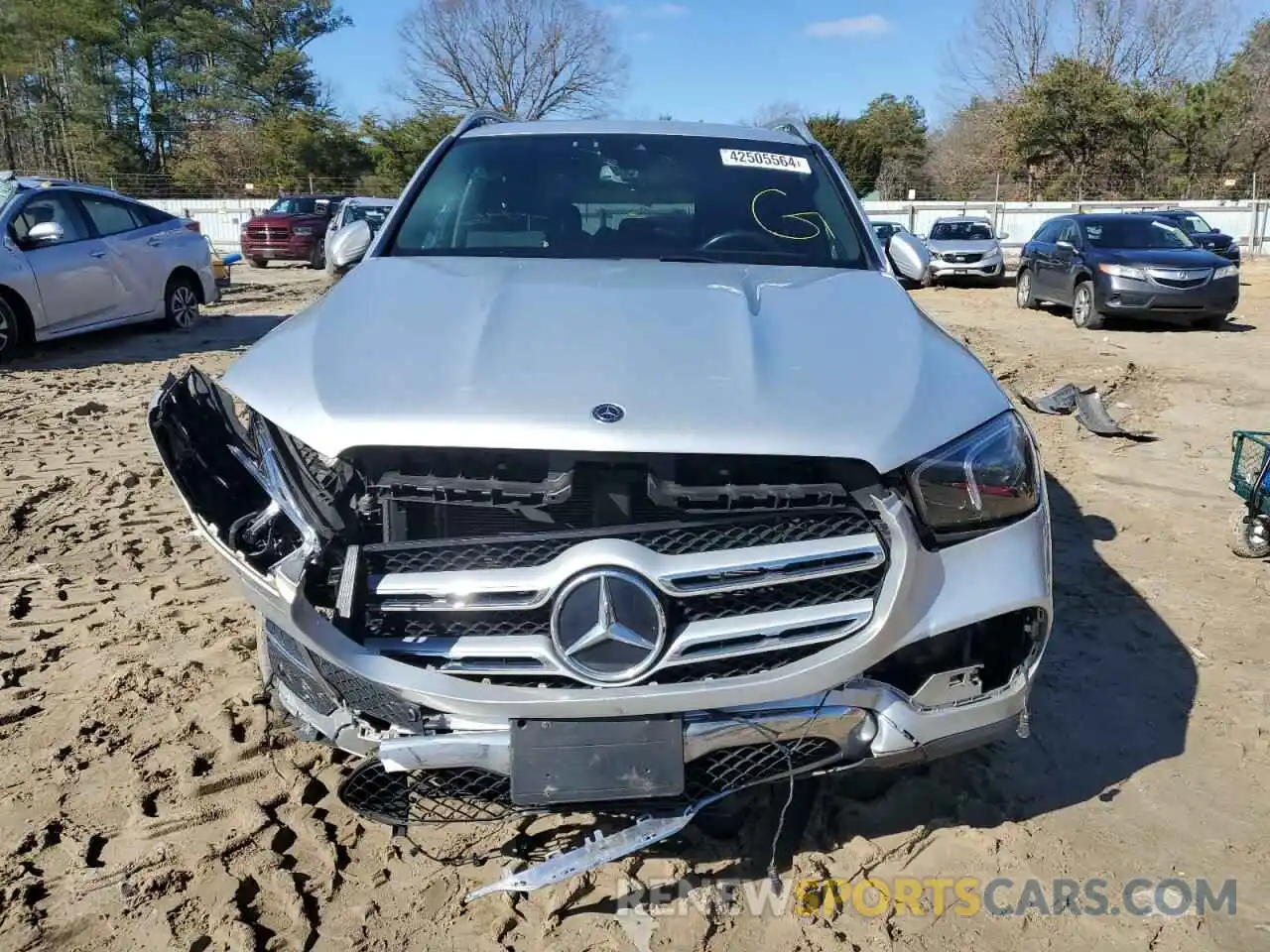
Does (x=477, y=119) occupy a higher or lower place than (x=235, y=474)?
higher

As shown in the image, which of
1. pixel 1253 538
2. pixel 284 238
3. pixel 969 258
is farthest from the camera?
pixel 284 238

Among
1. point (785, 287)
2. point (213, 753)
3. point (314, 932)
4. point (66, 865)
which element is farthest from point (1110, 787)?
point (66, 865)

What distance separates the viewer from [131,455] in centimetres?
614

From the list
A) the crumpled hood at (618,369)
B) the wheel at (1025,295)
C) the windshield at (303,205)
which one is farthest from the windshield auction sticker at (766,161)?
the windshield at (303,205)

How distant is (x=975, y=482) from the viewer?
2.14 m

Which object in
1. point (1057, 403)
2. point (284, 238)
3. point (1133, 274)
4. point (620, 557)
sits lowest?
point (1057, 403)

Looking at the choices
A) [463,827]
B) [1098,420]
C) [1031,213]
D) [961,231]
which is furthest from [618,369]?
[1031,213]

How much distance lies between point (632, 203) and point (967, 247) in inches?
711

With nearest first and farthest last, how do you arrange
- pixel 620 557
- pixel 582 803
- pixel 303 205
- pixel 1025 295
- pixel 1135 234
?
pixel 620 557
pixel 582 803
pixel 1135 234
pixel 1025 295
pixel 303 205

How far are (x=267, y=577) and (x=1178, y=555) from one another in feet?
14.0

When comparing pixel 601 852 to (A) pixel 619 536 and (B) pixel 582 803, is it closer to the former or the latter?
(B) pixel 582 803

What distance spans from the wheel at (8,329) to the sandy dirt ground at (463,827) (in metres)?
4.98

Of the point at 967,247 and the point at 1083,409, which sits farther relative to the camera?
the point at 967,247

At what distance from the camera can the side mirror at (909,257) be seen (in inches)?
146
